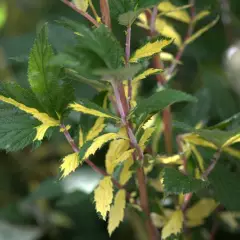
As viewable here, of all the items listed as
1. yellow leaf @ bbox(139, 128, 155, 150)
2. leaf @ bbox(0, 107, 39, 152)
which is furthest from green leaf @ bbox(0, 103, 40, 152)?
yellow leaf @ bbox(139, 128, 155, 150)

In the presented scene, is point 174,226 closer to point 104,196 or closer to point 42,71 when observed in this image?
point 104,196

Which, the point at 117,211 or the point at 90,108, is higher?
the point at 90,108

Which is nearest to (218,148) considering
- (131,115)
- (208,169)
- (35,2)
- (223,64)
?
(208,169)

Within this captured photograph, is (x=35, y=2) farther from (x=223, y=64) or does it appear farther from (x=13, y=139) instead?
(x=13, y=139)

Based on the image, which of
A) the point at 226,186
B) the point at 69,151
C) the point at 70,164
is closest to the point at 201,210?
the point at 226,186

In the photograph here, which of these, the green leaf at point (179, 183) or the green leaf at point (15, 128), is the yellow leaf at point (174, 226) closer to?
the green leaf at point (179, 183)

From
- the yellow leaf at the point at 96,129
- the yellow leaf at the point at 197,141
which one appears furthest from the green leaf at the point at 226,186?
the yellow leaf at the point at 96,129

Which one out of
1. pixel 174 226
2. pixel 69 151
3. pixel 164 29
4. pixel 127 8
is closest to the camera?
pixel 127 8
